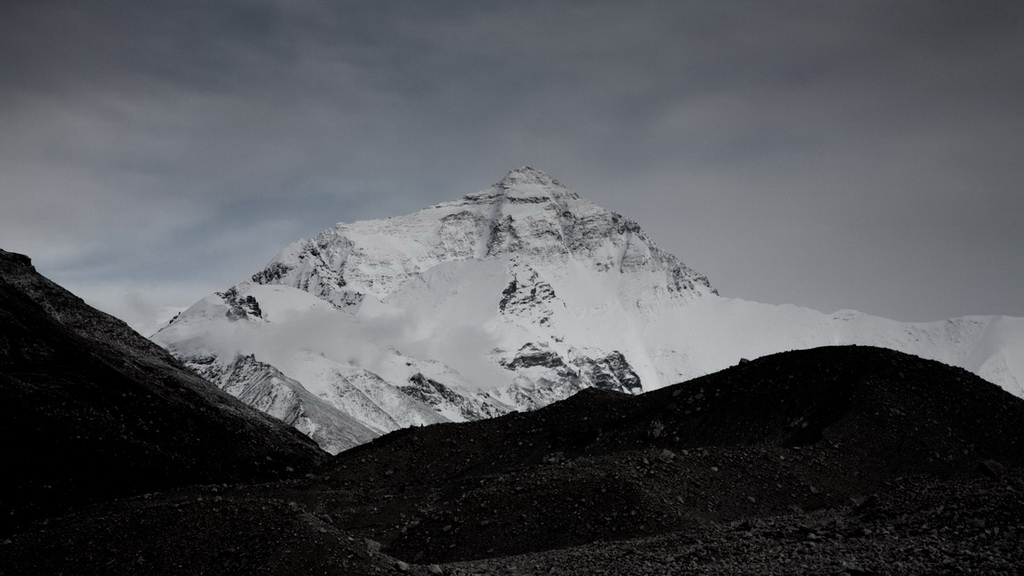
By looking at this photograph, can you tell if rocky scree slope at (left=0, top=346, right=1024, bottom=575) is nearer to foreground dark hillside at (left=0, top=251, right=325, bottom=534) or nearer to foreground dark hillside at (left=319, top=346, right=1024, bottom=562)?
foreground dark hillside at (left=319, top=346, right=1024, bottom=562)

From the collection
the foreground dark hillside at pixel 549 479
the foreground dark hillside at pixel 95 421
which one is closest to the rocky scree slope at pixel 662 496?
the foreground dark hillside at pixel 549 479

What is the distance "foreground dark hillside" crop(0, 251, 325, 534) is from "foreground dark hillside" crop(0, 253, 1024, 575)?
20 cm

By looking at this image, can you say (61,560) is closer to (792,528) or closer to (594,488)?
(594,488)

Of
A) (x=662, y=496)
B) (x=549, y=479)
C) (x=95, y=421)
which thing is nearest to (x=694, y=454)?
Result: (x=662, y=496)

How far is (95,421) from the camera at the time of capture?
2115 inches

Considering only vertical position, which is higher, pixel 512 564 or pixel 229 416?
pixel 229 416

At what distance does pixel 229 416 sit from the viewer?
219 ft

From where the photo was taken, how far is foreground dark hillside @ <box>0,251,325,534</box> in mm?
47938

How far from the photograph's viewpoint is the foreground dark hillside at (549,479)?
2334cm

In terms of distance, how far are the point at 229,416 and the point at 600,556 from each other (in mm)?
47662

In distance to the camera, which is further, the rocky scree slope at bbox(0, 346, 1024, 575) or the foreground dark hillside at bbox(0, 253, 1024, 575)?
the foreground dark hillside at bbox(0, 253, 1024, 575)

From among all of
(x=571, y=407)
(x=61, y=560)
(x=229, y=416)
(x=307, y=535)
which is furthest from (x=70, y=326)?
(x=307, y=535)

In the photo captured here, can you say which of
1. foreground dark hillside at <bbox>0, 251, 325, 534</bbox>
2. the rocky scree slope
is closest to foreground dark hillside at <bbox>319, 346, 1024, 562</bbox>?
the rocky scree slope

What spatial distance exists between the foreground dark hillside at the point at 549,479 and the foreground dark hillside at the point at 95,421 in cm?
20
